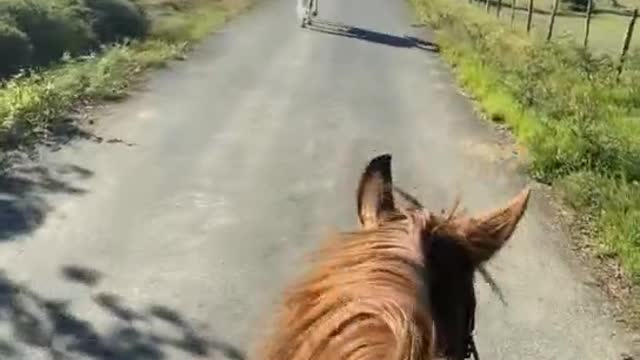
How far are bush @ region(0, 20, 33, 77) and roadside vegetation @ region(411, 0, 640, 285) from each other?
6.48m

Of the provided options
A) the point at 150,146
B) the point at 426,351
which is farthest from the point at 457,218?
the point at 150,146

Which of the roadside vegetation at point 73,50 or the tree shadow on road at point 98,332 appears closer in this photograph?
the tree shadow on road at point 98,332

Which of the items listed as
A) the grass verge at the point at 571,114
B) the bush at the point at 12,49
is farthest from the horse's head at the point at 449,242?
the bush at the point at 12,49

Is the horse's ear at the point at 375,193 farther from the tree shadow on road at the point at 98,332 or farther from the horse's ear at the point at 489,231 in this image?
the tree shadow on road at the point at 98,332

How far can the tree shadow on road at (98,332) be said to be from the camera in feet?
19.9

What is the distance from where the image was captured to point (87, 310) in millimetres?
6590

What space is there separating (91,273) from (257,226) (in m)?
1.60

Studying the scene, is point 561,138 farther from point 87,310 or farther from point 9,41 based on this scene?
point 9,41

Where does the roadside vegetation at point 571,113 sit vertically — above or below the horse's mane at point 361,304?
below

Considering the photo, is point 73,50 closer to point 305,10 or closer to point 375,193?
point 305,10

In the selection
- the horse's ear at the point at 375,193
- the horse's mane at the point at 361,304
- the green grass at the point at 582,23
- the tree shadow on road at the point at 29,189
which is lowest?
the green grass at the point at 582,23

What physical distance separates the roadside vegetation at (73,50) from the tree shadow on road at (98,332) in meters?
3.85

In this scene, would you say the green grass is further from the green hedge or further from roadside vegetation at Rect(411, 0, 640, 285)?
the green hedge

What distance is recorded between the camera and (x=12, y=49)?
605 inches
